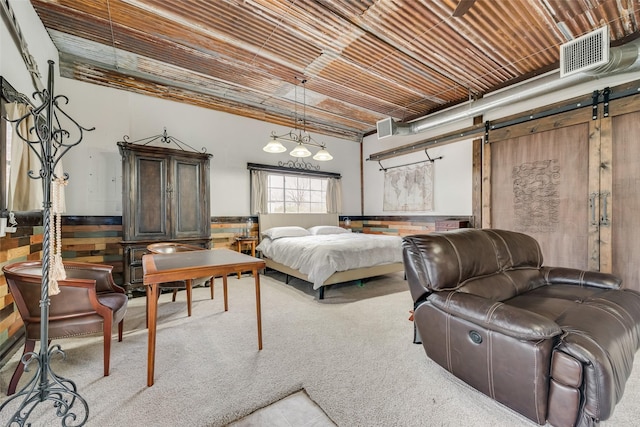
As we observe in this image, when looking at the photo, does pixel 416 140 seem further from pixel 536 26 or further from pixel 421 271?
pixel 421 271

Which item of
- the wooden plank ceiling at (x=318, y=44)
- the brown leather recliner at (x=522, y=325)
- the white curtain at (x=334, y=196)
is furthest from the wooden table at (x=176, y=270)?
the white curtain at (x=334, y=196)

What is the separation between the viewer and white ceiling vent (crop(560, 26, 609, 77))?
2701 mm

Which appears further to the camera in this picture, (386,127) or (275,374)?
(386,127)

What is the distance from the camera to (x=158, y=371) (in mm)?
1956

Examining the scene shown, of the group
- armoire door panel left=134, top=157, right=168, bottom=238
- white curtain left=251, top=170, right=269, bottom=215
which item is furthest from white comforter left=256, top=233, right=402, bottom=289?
armoire door panel left=134, top=157, right=168, bottom=238

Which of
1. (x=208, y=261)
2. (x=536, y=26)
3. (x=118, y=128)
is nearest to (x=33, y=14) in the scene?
(x=118, y=128)

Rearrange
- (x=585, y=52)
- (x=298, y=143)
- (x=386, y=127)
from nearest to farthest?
1. (x=585, y=52)
2. (x=386, y=127)
3. (x=298, y=143)

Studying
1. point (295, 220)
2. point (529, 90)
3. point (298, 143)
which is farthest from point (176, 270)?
point (529, 90)

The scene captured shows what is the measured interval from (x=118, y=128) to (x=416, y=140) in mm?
5215

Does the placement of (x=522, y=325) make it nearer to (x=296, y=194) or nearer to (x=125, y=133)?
(x=296, y=194)

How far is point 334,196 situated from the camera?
6484mm

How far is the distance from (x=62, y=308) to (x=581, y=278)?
12.9ft

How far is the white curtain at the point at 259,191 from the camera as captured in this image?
5.32 meters

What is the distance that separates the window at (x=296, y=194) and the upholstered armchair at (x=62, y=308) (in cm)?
383
